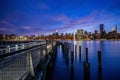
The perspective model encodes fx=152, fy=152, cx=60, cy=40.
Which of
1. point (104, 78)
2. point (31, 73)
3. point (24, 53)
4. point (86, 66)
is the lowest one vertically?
point (104, 78)

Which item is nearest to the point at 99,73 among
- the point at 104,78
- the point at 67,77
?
the point at 104,78

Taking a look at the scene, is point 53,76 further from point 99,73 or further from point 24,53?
point 24,53

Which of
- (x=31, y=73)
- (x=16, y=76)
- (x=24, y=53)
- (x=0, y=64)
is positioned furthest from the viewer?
(x=31, y=73)

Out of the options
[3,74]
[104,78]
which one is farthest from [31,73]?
[104,78]

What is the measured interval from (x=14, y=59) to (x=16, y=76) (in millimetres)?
1096

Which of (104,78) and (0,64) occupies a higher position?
(0,64)

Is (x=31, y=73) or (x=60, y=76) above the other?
(x=31, y=73)

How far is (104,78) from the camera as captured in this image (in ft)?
68.6

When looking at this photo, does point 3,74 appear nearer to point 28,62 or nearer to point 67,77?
point 28,62

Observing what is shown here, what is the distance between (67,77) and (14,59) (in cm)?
1536

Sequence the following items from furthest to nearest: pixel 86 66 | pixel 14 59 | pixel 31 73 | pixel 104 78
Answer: pixel 104 78 → pixel 86 66 → pixel 31 73 → pixel 14 59

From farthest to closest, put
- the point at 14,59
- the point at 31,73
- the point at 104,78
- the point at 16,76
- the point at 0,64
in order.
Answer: the point at 104,78 < the point at 31,73 < the point at 16,76 < the point at 14,59 < the point at 0,64

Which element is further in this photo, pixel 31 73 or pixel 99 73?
pixel 99 73

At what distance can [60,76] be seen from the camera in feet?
72.5
